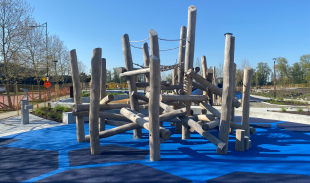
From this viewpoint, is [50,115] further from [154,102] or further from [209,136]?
[209,136]

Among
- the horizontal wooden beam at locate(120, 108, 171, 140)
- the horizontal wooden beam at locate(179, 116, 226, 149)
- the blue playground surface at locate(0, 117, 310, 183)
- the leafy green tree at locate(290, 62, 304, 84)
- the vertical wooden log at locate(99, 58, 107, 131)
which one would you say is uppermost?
the leafy green tree at locate(290, 62, 304, 84)

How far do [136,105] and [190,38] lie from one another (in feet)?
9.08

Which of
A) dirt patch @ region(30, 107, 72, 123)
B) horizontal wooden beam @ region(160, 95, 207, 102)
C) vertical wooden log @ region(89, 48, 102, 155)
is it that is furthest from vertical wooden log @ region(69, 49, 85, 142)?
dirt patch @ region(30, 107, 72, 123)

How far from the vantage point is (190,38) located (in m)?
6.94

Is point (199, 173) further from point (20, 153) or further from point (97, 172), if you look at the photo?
point (20, 153)

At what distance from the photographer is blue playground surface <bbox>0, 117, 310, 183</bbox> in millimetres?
3910

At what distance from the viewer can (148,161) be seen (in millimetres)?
4746

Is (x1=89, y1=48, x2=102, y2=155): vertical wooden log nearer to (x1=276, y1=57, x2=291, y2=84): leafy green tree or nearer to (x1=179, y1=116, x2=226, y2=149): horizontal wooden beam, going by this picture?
(x1=179, y1=116, x2=226, y2=149): horizontal wooden beam

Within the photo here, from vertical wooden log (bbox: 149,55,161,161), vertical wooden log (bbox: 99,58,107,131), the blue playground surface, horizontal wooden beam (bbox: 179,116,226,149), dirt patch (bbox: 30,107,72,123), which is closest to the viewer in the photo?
the blue playground surface

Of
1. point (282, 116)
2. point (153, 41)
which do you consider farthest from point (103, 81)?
point (282, 116)

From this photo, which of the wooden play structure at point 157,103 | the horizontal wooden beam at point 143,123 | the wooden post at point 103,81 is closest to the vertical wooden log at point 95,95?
the wooden play structure at point 157,103

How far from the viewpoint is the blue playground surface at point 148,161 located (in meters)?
3.91

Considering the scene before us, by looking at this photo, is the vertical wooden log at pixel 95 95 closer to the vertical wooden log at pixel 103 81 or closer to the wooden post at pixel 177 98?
the vertical wooden log at pixel 103 81

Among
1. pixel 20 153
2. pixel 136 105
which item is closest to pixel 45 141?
Result: pixel 20 153
